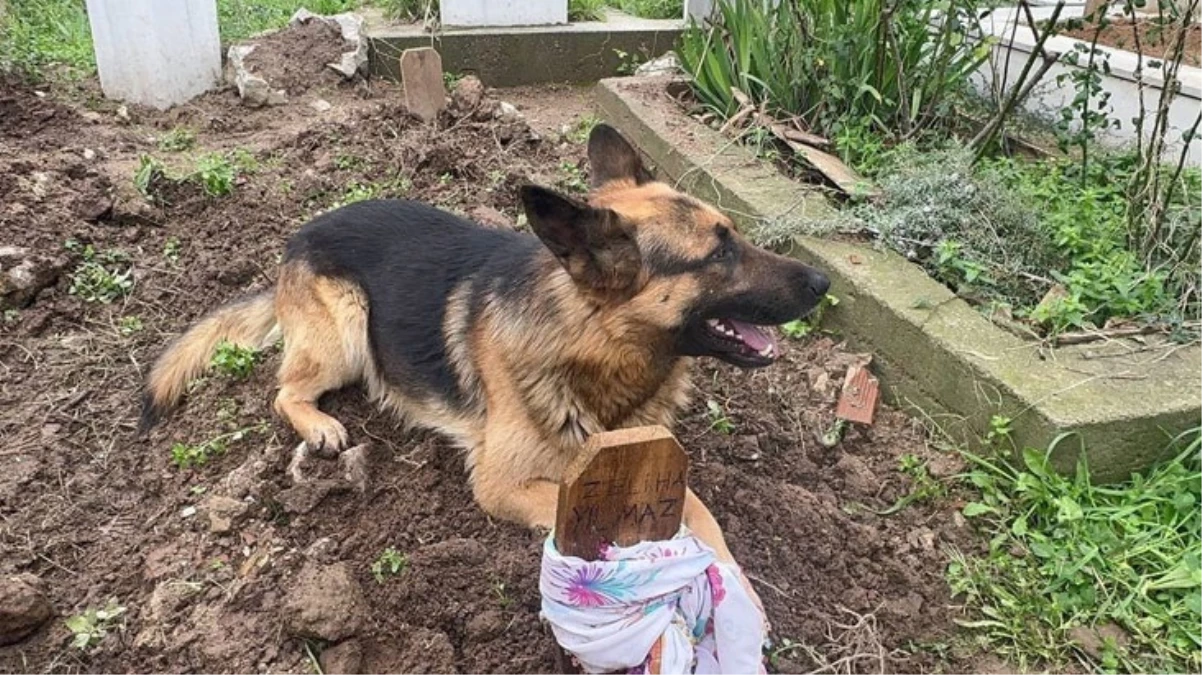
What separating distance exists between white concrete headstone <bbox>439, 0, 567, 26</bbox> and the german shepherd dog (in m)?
4.43

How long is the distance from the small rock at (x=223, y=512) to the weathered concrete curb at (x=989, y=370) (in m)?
2.52

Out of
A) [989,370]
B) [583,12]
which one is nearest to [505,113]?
[583,12]

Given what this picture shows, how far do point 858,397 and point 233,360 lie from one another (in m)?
2.58

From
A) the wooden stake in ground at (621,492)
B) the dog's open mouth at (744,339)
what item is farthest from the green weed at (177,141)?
the wooden stake in ground at (621,492)

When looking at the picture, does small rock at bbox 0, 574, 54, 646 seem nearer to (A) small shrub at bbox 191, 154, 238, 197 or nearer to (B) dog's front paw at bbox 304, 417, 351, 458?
(B) dog's front paw at bbox 304, 417, 351, 458

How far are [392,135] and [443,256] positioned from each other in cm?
270

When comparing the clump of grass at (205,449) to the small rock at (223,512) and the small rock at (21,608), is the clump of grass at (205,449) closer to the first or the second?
the small rock at (223,512)

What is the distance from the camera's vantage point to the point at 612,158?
3244 millimetres

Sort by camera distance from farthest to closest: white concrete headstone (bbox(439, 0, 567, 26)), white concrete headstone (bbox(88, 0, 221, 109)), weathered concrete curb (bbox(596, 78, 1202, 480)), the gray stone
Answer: white concrete headstone (bbox(439, 0, 567, 26)) → the gray stone → white concrete headstone (bbox(88, 0, 221, 109)) → weathered concrete curb (bbox(596, 78, 1202, 480))

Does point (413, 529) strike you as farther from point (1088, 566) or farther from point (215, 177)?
point (215, 177)

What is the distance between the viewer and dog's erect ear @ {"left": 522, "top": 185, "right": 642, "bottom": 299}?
97.3 inches

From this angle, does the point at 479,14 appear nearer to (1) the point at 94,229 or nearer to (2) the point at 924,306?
(1) the point at 94,229

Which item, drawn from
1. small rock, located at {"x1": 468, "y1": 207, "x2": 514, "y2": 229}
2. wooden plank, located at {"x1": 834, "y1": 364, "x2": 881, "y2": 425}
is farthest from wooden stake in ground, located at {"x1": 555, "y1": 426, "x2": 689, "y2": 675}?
small rock, located at {"x1": 468, "y1": 207, "x2": 514, "y2": 229}

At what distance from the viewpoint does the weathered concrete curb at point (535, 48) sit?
7328mm
